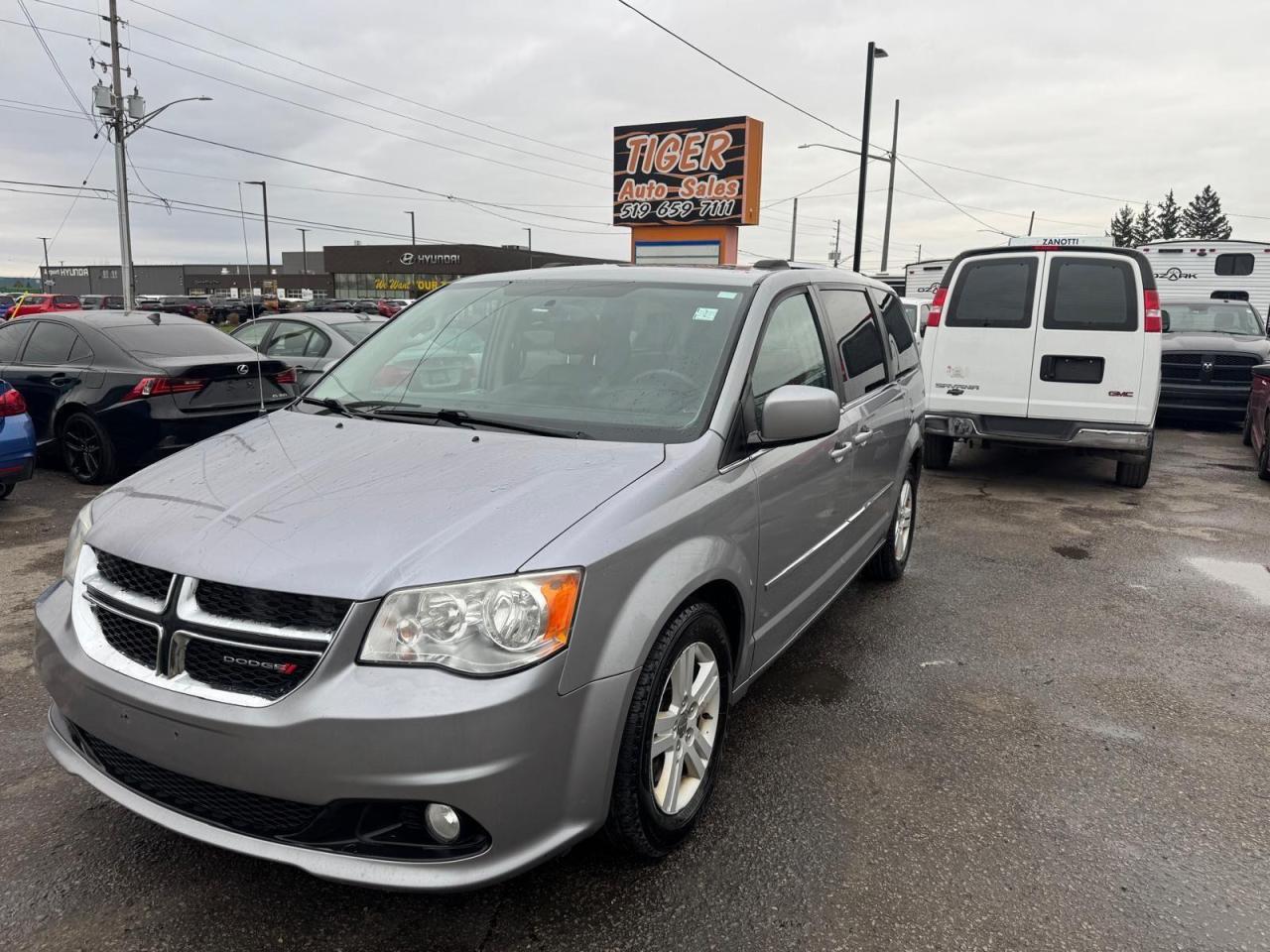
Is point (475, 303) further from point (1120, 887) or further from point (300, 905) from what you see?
point (1120, 887)

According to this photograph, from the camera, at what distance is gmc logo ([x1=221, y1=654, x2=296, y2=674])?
6.81 ft

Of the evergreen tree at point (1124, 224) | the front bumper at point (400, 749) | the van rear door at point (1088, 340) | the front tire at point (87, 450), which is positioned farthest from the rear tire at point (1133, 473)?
the evergreen tree at point (1124, 224)

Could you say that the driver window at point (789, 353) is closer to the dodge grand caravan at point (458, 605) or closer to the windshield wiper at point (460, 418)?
the dodge grand caravan at point (458, 605)

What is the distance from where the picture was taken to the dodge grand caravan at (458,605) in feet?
6.70

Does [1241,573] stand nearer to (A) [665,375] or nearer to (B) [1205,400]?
(A) [665,375]

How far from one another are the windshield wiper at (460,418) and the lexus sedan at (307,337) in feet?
22.6

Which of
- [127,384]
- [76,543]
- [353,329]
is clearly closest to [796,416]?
[76,543]

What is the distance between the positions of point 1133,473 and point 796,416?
22.4 ft

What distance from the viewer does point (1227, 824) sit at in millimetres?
2953

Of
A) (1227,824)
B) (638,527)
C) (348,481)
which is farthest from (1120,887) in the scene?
(348,481)

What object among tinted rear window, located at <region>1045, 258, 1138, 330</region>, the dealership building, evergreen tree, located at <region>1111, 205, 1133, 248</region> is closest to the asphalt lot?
tinted rear window, located at <region>1045, 258, 1138, 330</region>

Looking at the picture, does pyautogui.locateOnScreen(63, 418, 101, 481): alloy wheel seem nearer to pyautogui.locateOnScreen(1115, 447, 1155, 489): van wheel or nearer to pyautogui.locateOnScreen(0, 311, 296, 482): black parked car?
pyautogui.locateOnScreen(0, 311, 296, 482): black parked car

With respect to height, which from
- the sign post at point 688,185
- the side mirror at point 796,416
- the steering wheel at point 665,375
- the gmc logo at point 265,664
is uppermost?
the sign post at point 688,185

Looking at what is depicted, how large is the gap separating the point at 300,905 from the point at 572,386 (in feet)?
5.96
